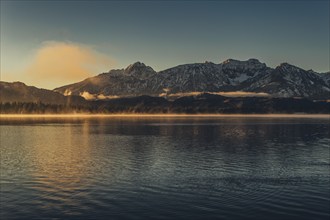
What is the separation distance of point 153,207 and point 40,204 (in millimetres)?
12975

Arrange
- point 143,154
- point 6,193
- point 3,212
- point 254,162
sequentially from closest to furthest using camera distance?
1. point 3,212
2. point 6,193
3. point 254,162
4. point 143,154

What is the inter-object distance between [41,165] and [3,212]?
29715 millimetres

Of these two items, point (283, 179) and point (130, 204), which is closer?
point (130, 204)

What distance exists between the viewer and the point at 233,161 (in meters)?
69.9

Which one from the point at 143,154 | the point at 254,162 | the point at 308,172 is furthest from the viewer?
the point at 143,154

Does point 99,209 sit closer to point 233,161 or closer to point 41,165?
point 41,165

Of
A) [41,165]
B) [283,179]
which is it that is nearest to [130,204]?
[283,179]

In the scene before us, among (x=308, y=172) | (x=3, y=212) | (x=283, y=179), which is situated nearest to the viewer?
(x=3, y=212)

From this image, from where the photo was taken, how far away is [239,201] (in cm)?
4034

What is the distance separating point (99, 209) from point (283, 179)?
97.7 ft

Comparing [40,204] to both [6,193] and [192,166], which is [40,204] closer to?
[6,193]

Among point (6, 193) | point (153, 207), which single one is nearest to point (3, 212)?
point (6, 193)

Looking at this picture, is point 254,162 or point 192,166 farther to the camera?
point 254,162

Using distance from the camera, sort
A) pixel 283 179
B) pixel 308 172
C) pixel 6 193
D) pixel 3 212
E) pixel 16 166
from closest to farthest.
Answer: pixel 3 212 < pixel 6 193 < pixel 283 179 < pixel 308 172 < pixel 16 166
